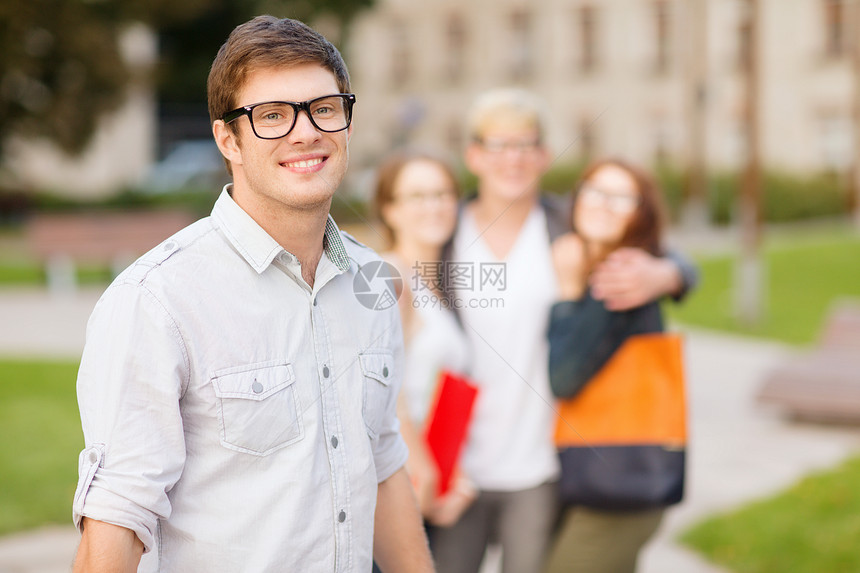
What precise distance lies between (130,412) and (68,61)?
16.9 metres

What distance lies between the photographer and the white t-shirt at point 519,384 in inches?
106

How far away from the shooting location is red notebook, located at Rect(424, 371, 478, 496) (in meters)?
2.71

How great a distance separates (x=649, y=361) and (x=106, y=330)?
1675 mm

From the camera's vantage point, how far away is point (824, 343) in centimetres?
732

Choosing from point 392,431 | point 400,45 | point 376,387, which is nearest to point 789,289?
point 392,431

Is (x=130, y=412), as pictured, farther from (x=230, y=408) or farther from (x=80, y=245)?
(x=80, y=245)

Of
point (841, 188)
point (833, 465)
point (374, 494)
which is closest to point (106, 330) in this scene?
point (374, 494)

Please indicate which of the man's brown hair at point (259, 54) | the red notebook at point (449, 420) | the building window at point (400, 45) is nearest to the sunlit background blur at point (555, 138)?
the building window at point (400, 45)

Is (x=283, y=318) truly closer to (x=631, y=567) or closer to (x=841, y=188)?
(x=631, y=567)

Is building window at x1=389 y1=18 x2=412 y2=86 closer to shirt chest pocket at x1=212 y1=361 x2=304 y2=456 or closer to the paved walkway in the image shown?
the paved walkway

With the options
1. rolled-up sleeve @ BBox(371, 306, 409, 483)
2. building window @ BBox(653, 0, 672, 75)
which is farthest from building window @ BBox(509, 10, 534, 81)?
rolled-up sleeve @ BBox(371, 306, 409, 483)

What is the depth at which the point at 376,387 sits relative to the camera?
1769mm

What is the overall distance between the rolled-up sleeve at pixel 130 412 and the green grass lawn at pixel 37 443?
11.2ft

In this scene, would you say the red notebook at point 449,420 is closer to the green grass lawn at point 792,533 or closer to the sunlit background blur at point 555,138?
the sunlit background blur at point 555,138
